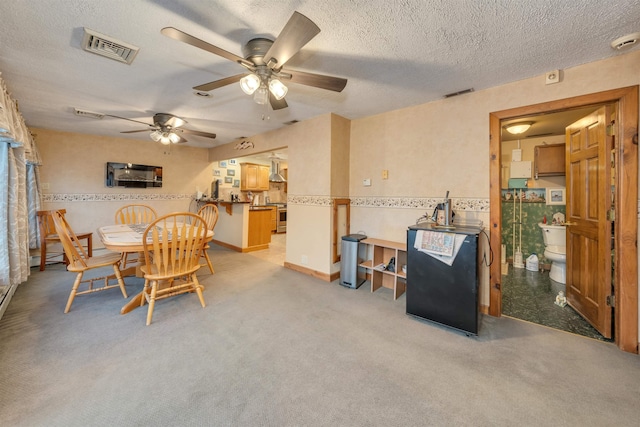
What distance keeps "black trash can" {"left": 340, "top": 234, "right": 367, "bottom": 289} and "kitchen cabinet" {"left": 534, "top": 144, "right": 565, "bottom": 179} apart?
3155 mm

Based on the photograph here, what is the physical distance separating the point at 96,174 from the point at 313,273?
4555 millimetres

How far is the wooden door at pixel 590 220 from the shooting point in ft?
6.72

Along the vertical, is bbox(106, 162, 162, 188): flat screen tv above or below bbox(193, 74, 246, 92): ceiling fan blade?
below

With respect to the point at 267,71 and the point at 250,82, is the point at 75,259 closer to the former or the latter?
the point at 250,82

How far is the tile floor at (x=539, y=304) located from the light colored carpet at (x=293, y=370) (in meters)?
0.21

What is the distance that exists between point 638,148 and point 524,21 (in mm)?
1342

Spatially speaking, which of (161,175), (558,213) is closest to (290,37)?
(558,213)

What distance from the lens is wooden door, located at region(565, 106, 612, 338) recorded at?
205 cm

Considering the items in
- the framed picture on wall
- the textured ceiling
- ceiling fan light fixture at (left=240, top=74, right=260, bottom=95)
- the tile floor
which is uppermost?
the textured ceiling

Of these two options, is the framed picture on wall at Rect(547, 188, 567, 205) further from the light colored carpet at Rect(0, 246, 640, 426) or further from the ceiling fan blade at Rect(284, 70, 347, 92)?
the ceiling fan blade at Rect(284, 70, 347, 92)

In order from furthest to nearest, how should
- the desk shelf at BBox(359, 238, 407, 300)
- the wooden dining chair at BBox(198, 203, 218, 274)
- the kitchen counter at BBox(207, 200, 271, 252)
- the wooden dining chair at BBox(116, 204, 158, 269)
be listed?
the kitchen counter at BBox(207, 200, 271, 252), the wooden dining chair at BBox(116, 204, 158, 269), the wooden dining chair at BBox(198, 203, 218, 274), the desk shelf at BBox(359, 238, 407, 300)

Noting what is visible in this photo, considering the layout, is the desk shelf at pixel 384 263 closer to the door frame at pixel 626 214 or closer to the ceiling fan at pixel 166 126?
the door frame at pixel 626 214

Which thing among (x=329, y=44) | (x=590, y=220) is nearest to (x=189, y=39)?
(x=329, y=44)

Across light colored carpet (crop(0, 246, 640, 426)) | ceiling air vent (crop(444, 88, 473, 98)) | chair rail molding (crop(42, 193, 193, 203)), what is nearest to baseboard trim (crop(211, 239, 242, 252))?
chair rail molding (crop(42, 193, 193, 203))
